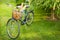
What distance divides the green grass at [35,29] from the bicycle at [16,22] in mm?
37

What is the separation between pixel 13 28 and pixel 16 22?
7cm

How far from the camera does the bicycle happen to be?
7.07ft

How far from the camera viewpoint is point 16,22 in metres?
2.18

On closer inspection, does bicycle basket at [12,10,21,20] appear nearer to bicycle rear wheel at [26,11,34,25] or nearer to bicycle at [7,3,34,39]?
bicycle at [7,3,34,39]

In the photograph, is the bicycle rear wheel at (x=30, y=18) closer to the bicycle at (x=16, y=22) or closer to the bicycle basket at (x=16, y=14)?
the bicycle at (x=16, y=22)

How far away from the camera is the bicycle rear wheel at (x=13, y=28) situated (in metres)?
2.16

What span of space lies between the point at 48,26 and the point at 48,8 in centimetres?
18

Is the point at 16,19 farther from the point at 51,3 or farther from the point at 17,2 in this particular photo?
the point at 51,3

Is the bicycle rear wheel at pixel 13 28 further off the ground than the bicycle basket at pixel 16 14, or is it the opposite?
the bicycle basket at pixel 16 14

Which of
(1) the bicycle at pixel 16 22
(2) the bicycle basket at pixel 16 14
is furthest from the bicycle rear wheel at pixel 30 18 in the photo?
(2) the bicycle basket at pixel 16 14

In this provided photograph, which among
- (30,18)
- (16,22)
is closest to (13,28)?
(16,22)

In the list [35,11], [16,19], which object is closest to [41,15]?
[35,11]

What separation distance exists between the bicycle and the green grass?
1.4 inches

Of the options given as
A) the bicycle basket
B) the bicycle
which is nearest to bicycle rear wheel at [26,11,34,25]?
the bicycle
